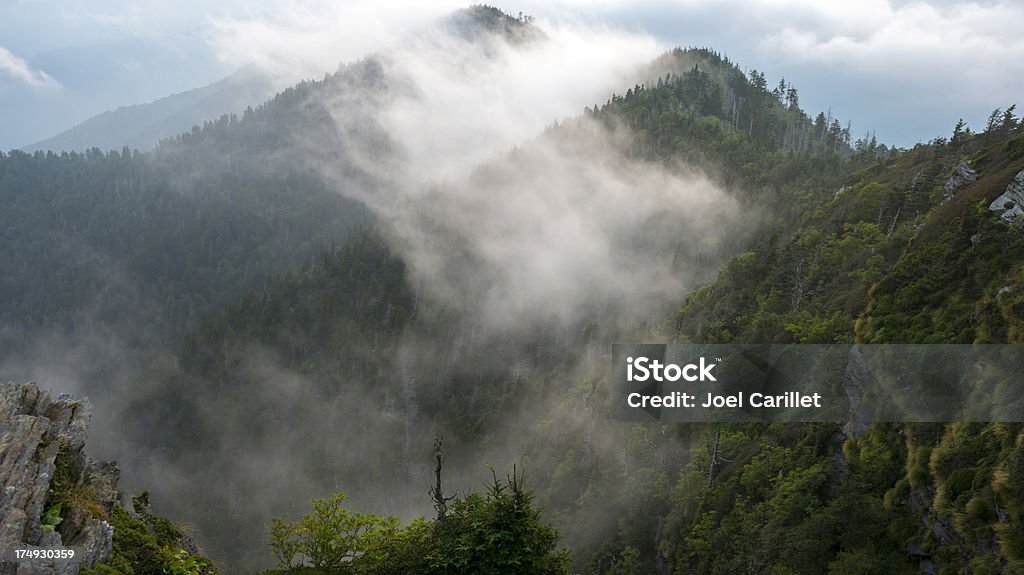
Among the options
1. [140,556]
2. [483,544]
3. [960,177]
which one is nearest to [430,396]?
[960,177]

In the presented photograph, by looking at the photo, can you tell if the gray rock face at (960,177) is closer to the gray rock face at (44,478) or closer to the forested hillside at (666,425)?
the forested hillside at (666,425)

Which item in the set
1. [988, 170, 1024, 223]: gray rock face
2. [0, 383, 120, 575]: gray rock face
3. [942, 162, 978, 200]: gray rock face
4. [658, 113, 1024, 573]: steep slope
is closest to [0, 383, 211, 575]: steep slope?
[0, 383, 120, 575]: gray rock face

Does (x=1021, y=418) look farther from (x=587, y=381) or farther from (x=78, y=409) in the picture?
(x=587, y=381)

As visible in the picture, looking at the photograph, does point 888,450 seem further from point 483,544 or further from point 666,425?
point 666,425

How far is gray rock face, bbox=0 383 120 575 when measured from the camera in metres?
24.8

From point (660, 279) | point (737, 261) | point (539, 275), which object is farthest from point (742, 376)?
point (539, 275)

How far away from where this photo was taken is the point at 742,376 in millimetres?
60688

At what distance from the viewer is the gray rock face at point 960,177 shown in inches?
2308

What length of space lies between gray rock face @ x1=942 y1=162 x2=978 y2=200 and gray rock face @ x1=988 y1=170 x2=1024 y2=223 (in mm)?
17491

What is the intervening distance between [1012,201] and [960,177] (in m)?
23.1

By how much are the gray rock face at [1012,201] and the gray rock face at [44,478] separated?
59.1 metres

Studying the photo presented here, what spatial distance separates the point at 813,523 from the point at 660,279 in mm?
120388

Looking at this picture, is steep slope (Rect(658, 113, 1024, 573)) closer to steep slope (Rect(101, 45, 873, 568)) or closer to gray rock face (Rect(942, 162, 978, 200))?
gray rock face (Rect(942, 162, 978, 200))

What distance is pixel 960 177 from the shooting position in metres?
60.9
